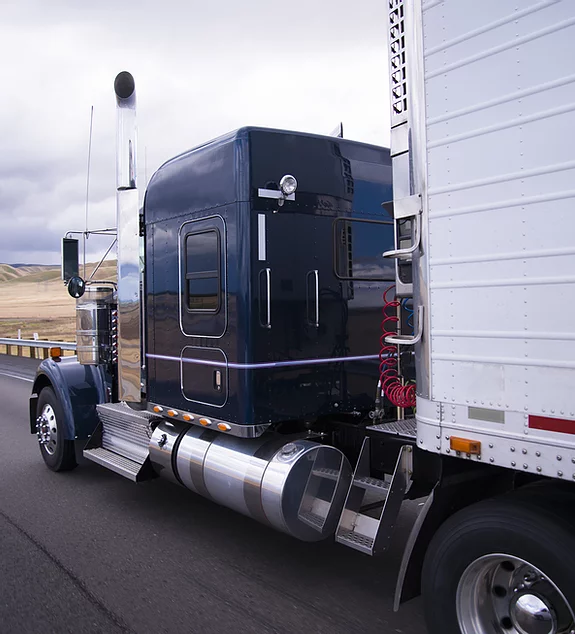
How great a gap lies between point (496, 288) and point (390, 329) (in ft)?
8.38

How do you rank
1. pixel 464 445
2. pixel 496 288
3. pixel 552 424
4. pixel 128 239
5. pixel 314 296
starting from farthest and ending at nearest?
pixel 128 239 < pixel 314 296 < pixel 464 445 < pixel 496 288 < pixel 552 424

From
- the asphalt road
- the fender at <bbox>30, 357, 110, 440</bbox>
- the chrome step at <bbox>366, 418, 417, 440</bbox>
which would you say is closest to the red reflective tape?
the chrome step at <bbox>366, 418, 417, 440</bbox>

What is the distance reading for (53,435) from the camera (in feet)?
23.7

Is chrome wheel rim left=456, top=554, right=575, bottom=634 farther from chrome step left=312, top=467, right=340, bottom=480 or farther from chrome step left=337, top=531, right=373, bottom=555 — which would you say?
chrome step left=312, top=467, right=340, bottom=480

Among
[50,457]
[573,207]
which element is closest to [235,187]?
[573,207]

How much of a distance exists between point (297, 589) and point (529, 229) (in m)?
2.85

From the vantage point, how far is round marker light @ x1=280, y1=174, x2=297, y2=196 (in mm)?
4719

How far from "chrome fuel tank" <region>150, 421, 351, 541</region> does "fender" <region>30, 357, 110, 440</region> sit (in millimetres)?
2272

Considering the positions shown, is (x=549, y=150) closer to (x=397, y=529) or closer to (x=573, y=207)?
(x=573, y=207)

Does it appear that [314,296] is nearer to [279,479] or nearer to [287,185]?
[287,185]

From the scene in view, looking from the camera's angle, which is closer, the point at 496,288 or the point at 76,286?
the point at 496,288

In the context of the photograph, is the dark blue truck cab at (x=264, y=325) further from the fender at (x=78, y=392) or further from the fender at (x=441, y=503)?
the fender at (x=78, y=392)

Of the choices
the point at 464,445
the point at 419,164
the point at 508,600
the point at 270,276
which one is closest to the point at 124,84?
the point at 270,276

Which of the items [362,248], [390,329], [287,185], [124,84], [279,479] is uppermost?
[124,84]
